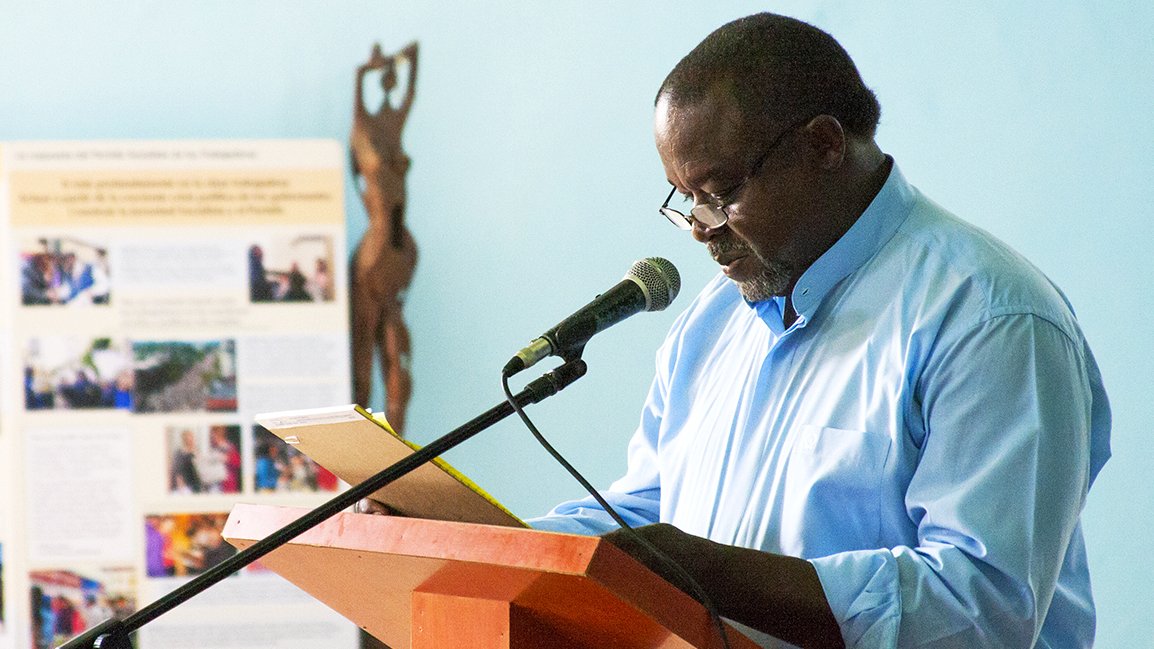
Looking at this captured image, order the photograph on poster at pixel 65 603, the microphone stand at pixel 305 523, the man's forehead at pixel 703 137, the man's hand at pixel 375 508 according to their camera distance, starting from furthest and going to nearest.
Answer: the photograph on poster at pixel 65 603 < the man's forehead at pixel 703 137 < the man's hand at pixel 375 508 < the microphone stand at pixel 305 523

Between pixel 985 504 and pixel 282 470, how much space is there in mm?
2142

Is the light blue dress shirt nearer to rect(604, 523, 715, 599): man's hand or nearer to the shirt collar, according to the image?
the shirt collar

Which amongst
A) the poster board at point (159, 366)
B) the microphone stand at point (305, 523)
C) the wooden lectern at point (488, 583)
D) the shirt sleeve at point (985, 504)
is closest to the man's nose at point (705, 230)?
the shirt sleeve at point (985, 504)

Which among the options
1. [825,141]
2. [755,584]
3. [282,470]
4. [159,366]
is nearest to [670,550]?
[755,584]

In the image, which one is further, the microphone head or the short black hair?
the short black hair

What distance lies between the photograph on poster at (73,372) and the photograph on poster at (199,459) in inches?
7.1

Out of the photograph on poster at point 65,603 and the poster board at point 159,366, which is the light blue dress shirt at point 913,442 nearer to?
the poster board at point 159,366

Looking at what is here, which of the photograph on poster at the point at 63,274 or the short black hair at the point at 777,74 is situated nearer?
the short black hair at the point at 777,74

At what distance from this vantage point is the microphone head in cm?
146

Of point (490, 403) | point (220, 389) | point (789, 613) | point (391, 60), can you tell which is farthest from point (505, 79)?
point (789, 613)

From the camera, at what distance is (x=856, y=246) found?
1746 mm

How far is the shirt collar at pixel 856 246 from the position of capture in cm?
175

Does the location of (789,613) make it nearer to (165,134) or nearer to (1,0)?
(165,134)

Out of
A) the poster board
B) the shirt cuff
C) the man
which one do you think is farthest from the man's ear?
the poster board
